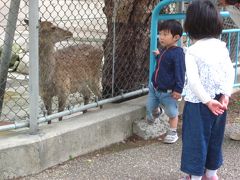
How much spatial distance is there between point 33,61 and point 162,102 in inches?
56.1

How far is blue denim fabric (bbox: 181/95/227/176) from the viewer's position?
11.4ft

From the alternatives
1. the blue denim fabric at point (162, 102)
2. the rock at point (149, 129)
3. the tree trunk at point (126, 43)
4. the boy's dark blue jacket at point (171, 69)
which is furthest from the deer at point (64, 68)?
the boy's dark blue jacket at point (171, 69)

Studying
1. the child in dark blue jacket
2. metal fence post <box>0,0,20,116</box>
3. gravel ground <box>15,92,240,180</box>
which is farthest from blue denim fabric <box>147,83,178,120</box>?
metal fence post <box>0,0,20,116</box>

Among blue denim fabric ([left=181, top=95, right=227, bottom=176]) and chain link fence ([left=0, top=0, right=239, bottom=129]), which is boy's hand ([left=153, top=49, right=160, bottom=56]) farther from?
blue denim fabric ([left=181, top=95, right=227, bottom=176])

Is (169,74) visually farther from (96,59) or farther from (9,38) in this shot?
(9,38)

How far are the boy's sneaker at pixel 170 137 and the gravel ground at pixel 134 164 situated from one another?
0.04 m

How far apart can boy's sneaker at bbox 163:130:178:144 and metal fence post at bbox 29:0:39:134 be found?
1.38m

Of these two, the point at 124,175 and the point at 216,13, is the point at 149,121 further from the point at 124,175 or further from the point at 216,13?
→ the point at 216,13

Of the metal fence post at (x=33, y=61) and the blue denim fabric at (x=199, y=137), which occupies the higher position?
the metal fence post at (x=33, y=61)

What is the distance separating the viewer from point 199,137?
137 inches

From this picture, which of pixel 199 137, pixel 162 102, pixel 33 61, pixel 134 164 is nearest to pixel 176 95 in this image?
pixel 162 102

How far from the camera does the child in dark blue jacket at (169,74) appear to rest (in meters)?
4.57

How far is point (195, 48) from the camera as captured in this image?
3.40 m

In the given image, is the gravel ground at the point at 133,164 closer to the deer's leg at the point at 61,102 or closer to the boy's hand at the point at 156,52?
the deer's leg at the point at 61,102
